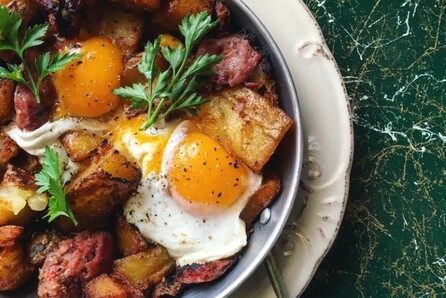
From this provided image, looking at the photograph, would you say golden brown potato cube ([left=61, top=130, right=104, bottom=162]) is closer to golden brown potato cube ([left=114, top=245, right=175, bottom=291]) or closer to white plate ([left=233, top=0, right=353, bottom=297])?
golden brown potato cube ([left=114, top=245, right=175, bottom=291])

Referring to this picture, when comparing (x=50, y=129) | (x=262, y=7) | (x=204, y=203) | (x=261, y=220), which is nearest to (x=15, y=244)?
(x=50, y=129)

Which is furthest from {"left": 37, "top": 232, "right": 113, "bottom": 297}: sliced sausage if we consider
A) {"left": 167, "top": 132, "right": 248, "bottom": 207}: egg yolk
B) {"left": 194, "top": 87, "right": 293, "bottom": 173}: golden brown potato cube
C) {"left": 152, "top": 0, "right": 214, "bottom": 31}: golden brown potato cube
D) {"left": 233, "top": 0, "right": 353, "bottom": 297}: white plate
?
{"left": 152, "top": 0, "right": 214, "bottom": 31}: golden brown potato cube

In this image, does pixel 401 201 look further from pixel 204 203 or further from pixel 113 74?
pixel 113 74

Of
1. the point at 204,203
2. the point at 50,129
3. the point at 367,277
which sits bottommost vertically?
the point at 367,277

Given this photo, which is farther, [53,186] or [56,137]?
[56,137]

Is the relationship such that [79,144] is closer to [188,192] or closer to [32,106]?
[32,106]

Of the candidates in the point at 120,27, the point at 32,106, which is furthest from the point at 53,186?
the point at 120,27

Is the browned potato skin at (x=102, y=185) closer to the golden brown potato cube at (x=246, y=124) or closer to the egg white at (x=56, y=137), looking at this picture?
the egg white at (x=56, y=137)
